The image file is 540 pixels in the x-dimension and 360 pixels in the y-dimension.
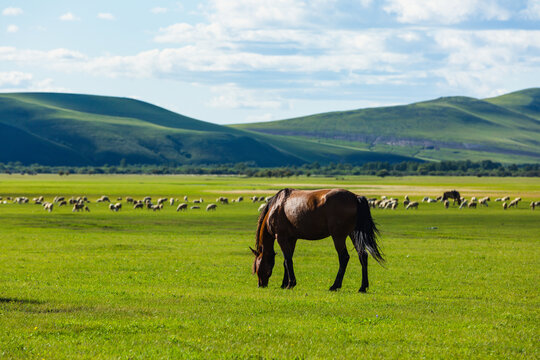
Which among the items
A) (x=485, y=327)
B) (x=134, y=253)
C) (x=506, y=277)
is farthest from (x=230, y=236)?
(x=485, y=327)

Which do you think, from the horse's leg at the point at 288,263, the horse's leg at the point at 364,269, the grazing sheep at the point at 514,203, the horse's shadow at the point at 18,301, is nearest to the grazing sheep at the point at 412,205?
the grazing sheep at the point at 514,203

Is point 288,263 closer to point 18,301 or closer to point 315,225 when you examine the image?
point 315,225

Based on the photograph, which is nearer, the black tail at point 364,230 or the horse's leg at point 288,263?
the black tail at point 364,230

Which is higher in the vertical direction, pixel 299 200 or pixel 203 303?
pixel 299 200

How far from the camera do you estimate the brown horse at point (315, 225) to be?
19.7 meters

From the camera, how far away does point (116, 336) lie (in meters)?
12.8

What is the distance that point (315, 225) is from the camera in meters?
20.2

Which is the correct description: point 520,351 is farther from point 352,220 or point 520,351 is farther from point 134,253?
point 134,253

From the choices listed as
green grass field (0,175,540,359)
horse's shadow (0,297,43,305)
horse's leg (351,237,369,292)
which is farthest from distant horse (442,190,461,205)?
horse's shadow (0,297,43,305)

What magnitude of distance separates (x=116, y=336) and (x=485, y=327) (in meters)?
6.81

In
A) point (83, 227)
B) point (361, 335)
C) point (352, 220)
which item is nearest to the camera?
point (361, 335)

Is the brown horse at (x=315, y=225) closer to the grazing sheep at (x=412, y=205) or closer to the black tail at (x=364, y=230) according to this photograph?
the black tail at (x=364, y=230)

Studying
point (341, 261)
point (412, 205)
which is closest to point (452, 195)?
point (412, 205)

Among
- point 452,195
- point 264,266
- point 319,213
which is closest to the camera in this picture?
point 319,213
